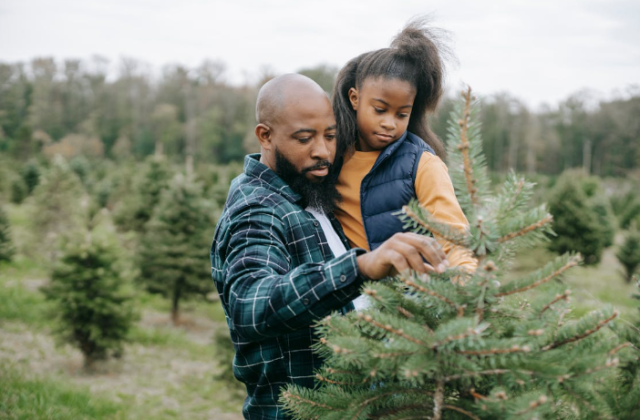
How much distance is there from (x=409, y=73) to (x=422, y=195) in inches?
26.3

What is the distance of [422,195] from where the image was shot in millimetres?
2076

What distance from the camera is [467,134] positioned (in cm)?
117

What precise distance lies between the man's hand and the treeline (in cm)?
4476

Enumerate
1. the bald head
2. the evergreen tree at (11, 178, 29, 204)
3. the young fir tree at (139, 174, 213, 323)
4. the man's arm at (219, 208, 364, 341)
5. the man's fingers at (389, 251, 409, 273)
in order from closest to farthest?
the man's fingers at (389, 251, 409, 273) → the man's arm at (219, 208, 364, 341) → the bald head → the young fir tree at (139, 174, 213, 323) → the evergreen tree at (11, 178, 29, 204)

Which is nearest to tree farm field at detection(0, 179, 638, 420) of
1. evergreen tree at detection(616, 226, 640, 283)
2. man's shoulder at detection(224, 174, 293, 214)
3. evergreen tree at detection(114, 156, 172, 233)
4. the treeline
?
evergreen tree at detection(616, 226, 640, 283)

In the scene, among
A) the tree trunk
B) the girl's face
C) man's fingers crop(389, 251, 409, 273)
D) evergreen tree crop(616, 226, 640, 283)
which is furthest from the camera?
evergreen tree crop(616, 226, 640, 283)

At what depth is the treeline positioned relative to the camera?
4653cm

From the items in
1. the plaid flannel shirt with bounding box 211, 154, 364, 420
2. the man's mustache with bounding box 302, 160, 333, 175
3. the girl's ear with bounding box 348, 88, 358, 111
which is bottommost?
the plaid flannel shirt with bounding box 211, 154, 364, 420

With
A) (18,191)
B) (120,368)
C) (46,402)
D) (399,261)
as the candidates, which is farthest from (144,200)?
(399,261)

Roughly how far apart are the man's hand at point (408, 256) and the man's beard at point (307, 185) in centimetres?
79

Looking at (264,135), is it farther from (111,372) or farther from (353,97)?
(111,372)

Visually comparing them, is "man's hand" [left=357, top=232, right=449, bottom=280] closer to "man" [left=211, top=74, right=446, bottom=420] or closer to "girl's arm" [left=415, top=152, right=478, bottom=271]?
"man" [left=211, top=74, right=446, bottom=420]

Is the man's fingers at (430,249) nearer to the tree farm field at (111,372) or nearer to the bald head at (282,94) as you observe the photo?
the bald head at (282,94)

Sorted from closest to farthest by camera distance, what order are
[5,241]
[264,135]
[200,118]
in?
[264,135] → [5,241] → [200,118]
